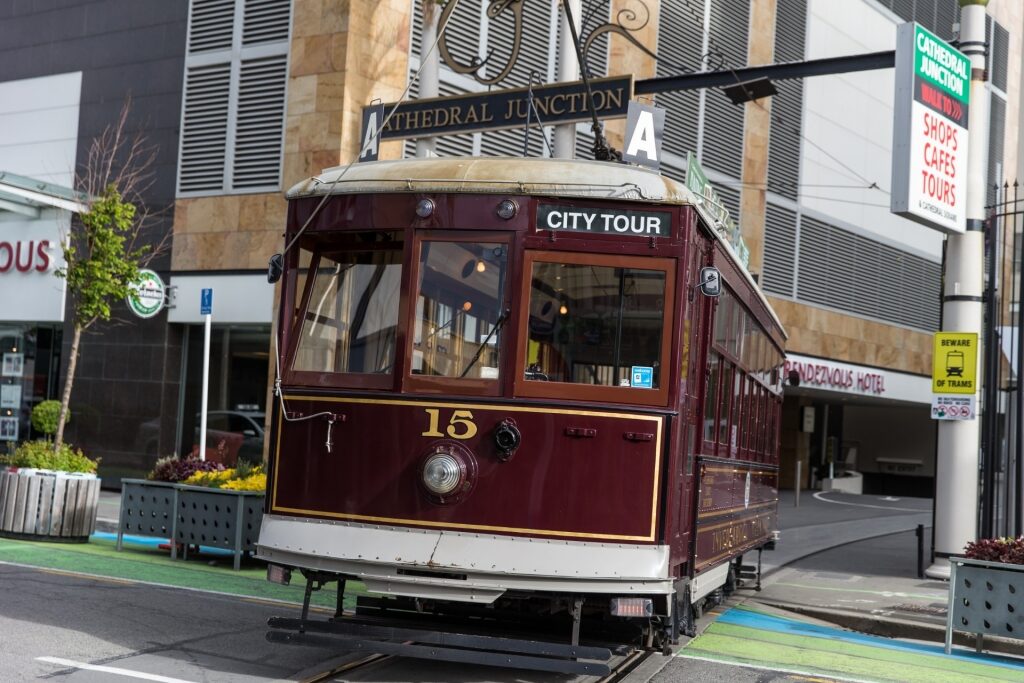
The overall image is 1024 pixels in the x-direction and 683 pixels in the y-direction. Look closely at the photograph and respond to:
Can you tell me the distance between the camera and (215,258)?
20.5 m

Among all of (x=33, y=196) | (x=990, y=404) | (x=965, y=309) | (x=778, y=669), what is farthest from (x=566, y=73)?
(x=33, y=196)

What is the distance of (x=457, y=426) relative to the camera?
24.1 feet

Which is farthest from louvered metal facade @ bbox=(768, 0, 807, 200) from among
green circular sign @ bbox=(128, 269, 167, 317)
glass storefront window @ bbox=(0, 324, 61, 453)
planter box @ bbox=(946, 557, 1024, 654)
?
planter box @ bbox=(946, 557, 1024, 654)

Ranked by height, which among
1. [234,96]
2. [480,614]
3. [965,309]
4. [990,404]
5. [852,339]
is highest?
[234,96]

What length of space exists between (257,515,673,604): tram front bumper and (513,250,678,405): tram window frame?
0.87 m

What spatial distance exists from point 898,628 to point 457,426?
20.5ft

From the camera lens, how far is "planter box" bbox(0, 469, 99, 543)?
13445 mm

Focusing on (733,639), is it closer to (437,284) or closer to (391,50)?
(437,284)

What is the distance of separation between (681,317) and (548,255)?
0.88 m

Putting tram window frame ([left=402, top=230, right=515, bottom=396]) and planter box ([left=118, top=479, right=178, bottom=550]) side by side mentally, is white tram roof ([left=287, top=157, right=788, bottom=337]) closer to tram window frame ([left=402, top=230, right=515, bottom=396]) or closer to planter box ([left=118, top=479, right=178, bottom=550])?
tram window frame ([left=402, top=230, right=515, bottom=396])

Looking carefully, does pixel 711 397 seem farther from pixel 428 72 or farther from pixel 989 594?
pixel 428 72

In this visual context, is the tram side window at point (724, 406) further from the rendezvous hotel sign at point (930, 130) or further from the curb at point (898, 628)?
the rendezvous hotel sign at point (930, 130)

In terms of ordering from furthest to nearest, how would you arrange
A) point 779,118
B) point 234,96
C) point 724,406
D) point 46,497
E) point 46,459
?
1. point 779,118
2. point 234,96
3. point 46,459
4. point 46,497
5. point 724,406

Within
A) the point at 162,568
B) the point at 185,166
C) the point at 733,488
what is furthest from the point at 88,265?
the point at 733,488
